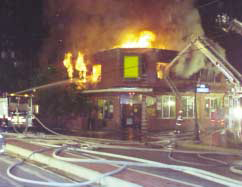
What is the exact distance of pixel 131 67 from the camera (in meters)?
26.5

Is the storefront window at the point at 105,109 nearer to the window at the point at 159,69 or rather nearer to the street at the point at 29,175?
the window at the point at 159,69

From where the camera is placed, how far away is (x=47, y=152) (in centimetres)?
1163

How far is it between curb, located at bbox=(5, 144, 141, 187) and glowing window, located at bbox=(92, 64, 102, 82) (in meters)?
16.4

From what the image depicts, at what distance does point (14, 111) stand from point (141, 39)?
37.5 feet

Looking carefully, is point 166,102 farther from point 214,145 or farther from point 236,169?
point 236,169

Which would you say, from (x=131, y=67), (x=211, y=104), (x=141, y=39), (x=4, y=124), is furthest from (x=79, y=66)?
(x=4, y=124)

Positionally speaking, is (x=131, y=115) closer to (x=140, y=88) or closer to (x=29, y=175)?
(x=140, y=88)

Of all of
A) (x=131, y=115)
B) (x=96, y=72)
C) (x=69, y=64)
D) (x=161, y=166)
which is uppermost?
(x=69, y=64)

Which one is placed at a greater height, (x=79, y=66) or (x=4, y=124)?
(x=79, y=66)

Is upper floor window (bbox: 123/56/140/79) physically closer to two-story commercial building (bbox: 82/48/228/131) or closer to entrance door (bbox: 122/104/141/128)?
two-story commercial building (bbox: 82/48/228/131)

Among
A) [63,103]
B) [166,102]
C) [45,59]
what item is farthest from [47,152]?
[45,59]

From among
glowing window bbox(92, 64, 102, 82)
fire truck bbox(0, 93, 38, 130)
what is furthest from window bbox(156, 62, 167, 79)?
fire truck bbox(0, 93, 38, 130)

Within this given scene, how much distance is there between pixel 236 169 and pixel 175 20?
19223 millimetres

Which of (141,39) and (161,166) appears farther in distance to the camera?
(141,39)
